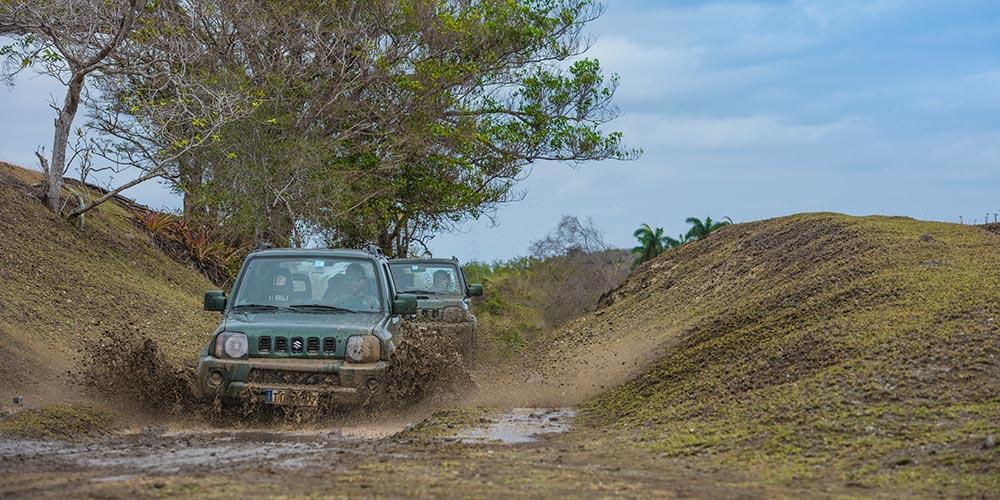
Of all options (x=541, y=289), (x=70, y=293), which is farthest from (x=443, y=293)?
(x=541, y=289)

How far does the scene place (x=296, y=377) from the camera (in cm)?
1188

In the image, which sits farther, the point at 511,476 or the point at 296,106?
the point at 296,106

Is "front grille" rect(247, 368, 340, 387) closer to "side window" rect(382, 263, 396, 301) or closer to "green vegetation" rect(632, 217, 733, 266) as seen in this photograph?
"side window" rect(382, 263, 396, 301)

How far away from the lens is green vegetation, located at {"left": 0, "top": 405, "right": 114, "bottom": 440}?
11.3 metres

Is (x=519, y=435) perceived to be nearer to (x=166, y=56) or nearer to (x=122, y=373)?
(x=122, y=373)

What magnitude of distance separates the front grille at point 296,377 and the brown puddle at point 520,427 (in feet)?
4.38

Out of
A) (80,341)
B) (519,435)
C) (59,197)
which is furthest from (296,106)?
(519,435)

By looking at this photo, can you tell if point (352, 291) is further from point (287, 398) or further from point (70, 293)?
point (70, 293)

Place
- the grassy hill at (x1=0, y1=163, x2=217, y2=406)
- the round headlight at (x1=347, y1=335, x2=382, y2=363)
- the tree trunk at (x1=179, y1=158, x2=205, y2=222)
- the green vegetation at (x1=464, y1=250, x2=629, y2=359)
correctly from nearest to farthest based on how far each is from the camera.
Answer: the round headlight at (x1=347, y1=335, x2=382, y2=363)
the grassy hill at (x1=0, y1=163, x2=217, y2=406)
the tree trunk at (x1=179, y1=158, x2=205, y2=222)
the green vegetation at (x1=464, y1=250, x2=629, y2=359)

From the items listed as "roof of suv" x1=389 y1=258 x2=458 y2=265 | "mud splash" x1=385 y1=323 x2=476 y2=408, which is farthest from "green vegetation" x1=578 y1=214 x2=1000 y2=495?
"roof of suv" x1=389 y1=258 x2=458 y2=265

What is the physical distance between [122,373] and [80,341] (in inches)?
262

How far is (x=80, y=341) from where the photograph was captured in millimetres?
19250

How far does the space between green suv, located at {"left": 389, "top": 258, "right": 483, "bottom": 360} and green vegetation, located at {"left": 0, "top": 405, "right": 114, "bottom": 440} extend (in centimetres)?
686

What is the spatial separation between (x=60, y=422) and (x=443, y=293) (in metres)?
9.29
